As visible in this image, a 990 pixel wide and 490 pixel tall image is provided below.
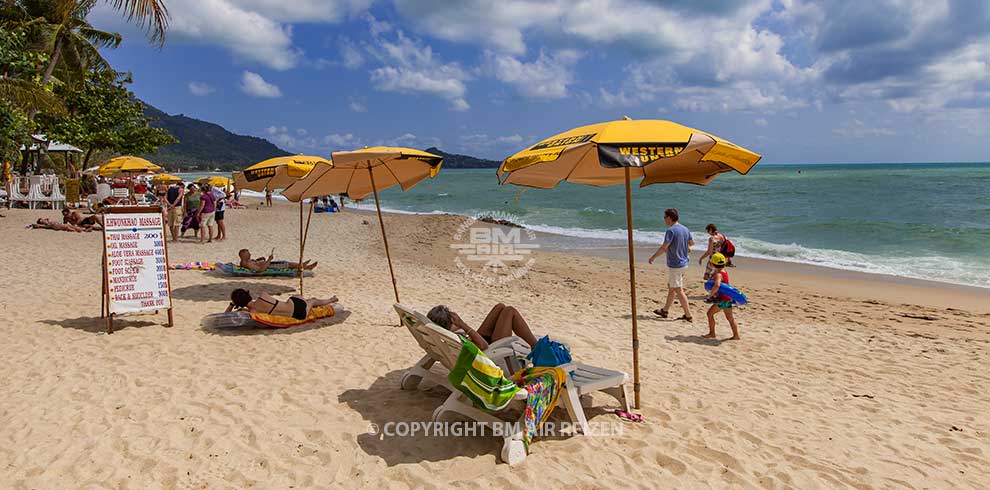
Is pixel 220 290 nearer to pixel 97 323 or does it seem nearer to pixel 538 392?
pixel 97 323

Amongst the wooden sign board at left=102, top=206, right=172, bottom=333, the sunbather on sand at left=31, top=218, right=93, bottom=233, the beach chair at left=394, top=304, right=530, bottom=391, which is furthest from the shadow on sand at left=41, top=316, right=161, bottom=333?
the sunbather on sand at left=31, top=218, right=93, bottom=233

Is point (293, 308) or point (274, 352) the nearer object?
point (274, 352)

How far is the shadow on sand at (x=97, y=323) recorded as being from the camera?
614 cm

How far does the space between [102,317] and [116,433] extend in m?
3.40

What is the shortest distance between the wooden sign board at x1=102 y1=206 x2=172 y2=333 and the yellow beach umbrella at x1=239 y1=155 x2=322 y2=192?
1.57 meters

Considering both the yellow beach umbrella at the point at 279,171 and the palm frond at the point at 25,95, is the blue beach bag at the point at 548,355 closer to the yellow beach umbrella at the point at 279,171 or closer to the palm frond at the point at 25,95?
the yellow beach umbrella at the point at 279,171

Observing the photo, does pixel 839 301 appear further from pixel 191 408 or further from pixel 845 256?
pixel 191 408

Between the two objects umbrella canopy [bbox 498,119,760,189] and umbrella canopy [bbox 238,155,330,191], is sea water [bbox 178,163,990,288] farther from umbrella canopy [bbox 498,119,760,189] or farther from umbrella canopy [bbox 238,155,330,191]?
umbrella canopy [bbox 238,155,330,191]

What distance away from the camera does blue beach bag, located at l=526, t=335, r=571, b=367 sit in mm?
4121

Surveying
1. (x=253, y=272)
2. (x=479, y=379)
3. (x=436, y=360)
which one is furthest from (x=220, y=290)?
(x=479, y=379)

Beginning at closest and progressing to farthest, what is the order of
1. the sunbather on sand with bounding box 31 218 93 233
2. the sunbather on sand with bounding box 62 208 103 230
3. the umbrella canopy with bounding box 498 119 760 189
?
the umbrella canopy with bounding box 498 119 760 189, the sunbather on sand with bounding box 31 218 93 233, the sunbather on sand with bounding box 62 208 103 230

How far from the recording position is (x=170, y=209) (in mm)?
13797

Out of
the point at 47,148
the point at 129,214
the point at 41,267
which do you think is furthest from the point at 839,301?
the point at 47,148

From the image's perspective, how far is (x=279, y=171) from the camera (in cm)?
758
